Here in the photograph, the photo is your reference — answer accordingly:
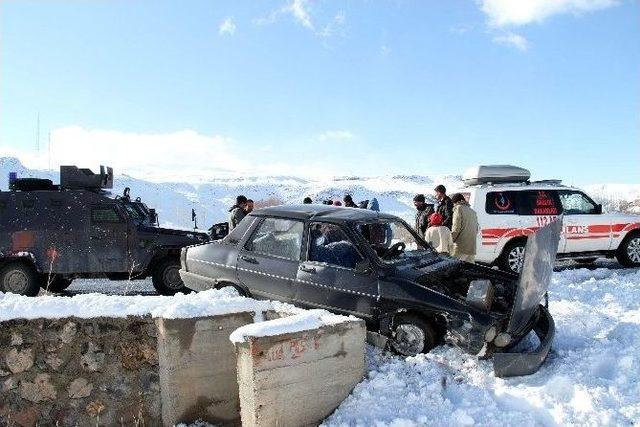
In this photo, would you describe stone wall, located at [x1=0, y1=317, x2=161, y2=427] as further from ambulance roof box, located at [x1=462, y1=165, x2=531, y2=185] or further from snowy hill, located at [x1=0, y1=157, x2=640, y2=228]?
snowy hill, located at [x1=0, y1=157, x2=640, y2=228]

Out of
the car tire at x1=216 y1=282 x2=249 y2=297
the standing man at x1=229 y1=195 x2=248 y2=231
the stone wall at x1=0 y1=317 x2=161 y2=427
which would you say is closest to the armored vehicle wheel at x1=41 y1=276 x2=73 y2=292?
the standing man at x1=229 y1=195 x2=248 y2=231

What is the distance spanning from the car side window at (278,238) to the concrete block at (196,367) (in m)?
1.22

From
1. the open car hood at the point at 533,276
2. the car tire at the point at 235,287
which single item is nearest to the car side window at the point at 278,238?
the car tire at the point at 235,287

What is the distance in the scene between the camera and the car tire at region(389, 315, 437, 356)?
5.15 m

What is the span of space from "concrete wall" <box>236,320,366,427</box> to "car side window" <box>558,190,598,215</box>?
7.64 metres

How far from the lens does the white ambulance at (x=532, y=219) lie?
10.6 m

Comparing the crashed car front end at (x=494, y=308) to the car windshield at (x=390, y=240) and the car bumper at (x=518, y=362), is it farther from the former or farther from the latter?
the car windshield at (x=390, y=240)

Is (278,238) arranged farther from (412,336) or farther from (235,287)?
(412,336)

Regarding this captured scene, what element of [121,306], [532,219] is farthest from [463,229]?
[121,306]

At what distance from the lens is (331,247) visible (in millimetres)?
6059

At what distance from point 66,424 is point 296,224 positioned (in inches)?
121

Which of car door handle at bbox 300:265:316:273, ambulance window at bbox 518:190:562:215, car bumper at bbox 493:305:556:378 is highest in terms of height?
ambulance window at bbox 518:190:562:215

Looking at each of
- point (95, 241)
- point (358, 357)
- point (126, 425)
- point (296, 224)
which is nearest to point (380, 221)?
point (296, 224)

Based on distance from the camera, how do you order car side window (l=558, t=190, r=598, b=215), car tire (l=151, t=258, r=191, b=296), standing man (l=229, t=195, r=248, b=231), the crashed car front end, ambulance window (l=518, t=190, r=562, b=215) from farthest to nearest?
1. car side window (l=558, t=190, r=598, b=215)
2. ambulance window (l=518, t=190, r=562, b=215)
3. standing man (l=229, t=195, r=248, b=231)
4. car tire (l=151, t=258, r=191, b=296)
5. the crashed car front end
